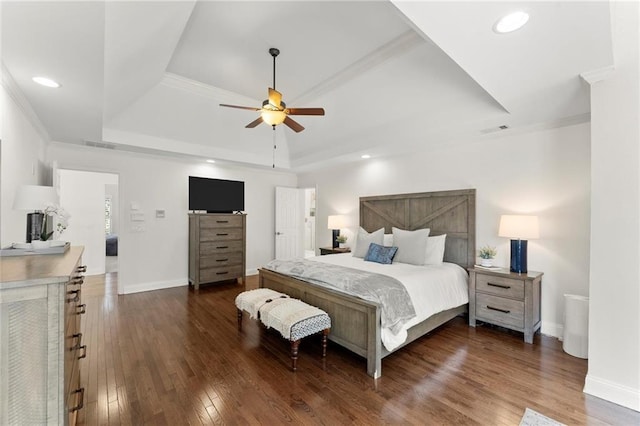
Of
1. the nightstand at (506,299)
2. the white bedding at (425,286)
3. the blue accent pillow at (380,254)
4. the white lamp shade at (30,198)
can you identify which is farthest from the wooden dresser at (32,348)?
the nightstand at (506,299)

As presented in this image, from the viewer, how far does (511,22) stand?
1.65m

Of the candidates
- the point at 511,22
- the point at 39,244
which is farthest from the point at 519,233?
the point at 39,244

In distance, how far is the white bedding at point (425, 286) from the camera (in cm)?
263

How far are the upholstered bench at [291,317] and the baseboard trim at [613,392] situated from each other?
210 cm

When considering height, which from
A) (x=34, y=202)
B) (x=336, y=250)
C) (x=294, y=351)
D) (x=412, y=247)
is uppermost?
(x=34, y=202)

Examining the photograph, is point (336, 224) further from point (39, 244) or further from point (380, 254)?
point (39, 244)

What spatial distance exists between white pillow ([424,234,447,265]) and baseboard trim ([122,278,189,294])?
447 centimetres

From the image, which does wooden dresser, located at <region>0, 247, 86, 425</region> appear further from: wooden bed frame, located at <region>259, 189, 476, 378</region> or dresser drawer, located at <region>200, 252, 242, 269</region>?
dresser drawer, located at <region>200, 252, 242, 269</region>

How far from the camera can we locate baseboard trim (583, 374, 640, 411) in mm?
1991

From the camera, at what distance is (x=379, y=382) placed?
2.29 m

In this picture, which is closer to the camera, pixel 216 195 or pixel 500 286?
pixel 500 286

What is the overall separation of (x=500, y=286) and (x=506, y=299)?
0.49 feet

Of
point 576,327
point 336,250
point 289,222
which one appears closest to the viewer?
point 576,327

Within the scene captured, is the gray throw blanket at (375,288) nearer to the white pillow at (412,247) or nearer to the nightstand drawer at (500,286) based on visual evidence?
the white pillow at (412,247)
